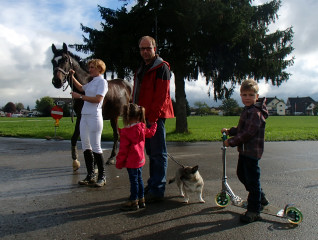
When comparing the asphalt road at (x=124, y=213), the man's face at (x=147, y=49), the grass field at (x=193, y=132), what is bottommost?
the asphalt road at (x=124, y=213)

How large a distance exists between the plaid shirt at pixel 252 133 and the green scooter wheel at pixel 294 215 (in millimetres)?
706

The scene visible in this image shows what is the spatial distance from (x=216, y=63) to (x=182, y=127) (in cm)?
382

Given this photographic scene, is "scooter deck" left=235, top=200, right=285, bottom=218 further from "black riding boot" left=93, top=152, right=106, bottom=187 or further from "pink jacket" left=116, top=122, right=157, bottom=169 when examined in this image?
"black riding boot" left=93, top=152, right=106, bottom=187

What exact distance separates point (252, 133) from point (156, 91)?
1.50 meters

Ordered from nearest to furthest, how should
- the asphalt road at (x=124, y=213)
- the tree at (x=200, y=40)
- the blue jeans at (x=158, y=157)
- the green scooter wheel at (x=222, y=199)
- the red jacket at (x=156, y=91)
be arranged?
the asphalt road at (x=124, y=213) < the green scooter wheel at (x=222, y=199) < the red jacket at (x=156, y=91) < the blue jeans at (x=158, y=157) < the tree at (x=200, y=40)

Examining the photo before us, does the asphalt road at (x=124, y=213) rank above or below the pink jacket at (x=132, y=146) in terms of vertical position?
below

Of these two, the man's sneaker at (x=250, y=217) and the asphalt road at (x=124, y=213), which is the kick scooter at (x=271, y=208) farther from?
the man's sneaker at (x=250, y=217)

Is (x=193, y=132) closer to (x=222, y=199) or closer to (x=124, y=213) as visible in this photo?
(x=222, y=199)

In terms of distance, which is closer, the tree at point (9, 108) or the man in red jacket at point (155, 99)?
the man in red jacket at point (155, 99)

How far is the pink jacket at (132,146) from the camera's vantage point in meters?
4.08

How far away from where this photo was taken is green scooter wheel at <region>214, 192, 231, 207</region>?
13.5 feet

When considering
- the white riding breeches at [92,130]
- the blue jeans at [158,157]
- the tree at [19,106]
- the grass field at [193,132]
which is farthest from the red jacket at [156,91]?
the tree at [19,106]

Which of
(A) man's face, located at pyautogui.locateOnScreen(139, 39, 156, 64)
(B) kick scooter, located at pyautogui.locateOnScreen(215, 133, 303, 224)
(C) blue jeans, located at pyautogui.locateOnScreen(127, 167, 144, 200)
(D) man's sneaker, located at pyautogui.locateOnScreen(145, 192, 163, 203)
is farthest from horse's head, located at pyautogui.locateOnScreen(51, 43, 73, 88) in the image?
(B) kick scooter, located at pyautogui.locateOnScreen(215, 133, 303, 224)

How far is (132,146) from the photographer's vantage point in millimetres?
4109
